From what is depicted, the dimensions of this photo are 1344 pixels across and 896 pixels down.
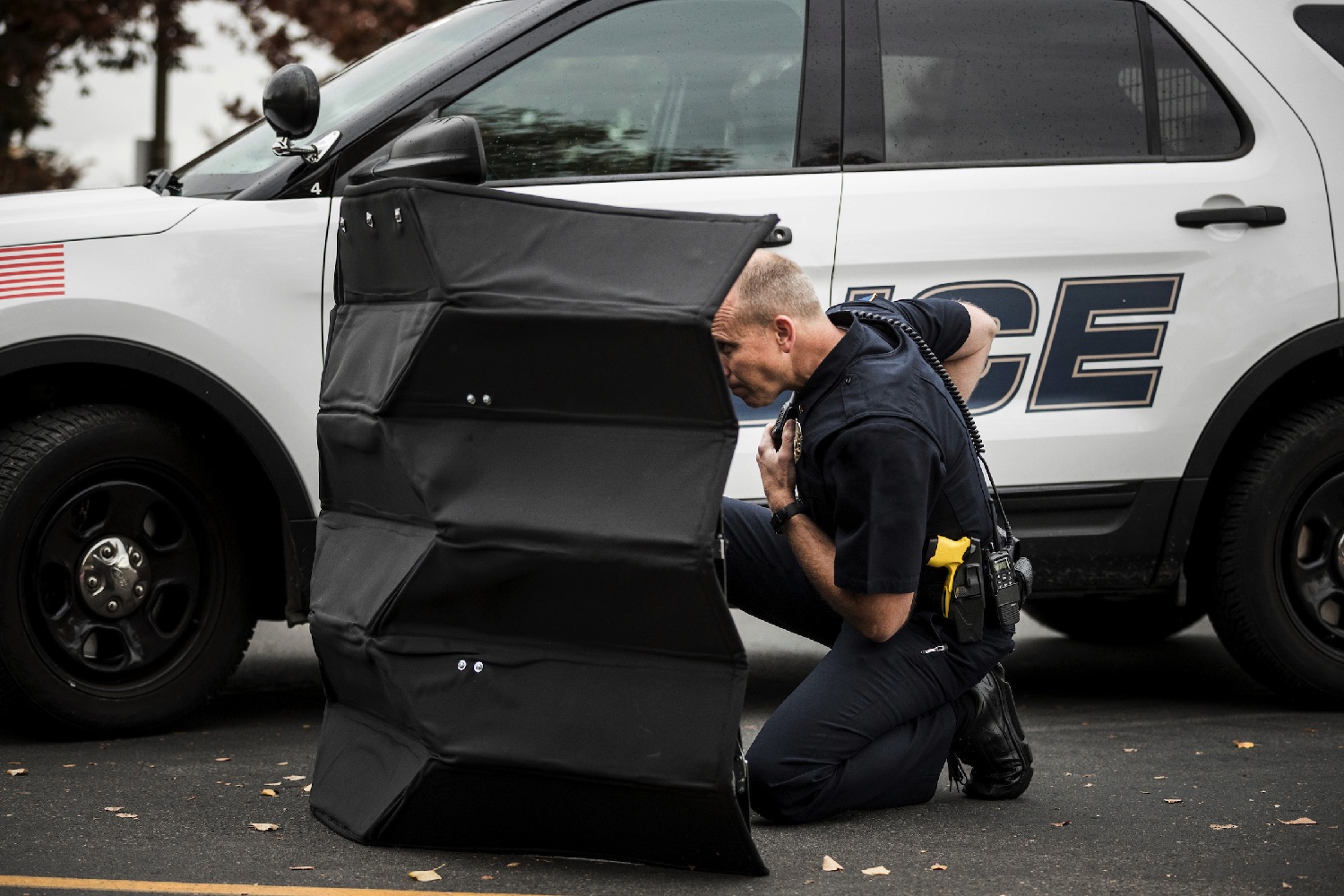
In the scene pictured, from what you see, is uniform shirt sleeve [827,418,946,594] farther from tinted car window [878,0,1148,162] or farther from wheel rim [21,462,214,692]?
wheel rim [21,462,214,692]

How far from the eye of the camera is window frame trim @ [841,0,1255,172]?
175 inches

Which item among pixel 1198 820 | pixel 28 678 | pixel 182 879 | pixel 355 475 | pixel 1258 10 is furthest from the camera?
pixel 1258 10

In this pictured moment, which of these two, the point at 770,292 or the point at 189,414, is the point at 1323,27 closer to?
the point at 770,292

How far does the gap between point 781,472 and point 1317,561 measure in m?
1.90

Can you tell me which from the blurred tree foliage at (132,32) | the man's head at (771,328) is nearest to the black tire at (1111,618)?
the man's head at (771,328)

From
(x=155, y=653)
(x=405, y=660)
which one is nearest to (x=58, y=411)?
(x=155, y=653)

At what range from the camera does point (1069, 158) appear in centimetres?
453

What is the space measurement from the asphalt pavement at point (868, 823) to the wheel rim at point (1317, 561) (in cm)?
27

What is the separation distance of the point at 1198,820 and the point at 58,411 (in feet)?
9.29

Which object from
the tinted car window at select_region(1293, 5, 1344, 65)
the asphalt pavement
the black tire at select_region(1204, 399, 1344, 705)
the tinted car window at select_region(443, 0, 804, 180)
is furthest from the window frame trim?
the asphalt pavement

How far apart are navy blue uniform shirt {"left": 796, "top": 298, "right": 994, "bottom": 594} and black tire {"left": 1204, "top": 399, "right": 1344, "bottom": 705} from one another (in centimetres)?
126

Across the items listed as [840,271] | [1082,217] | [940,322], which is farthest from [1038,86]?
[940,322]

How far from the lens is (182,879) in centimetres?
314

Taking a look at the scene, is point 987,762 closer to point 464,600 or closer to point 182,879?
point 464,600
